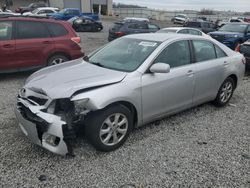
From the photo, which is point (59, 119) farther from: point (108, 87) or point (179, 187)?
point (179, 187)

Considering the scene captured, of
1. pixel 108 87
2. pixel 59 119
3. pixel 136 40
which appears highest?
pixel 136 40

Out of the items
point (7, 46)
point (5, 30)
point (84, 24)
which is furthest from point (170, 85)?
point (84, 24)

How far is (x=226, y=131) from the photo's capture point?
4.42m

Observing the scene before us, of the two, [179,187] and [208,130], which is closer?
[179,187]

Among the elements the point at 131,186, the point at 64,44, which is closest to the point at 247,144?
the point at 131,186

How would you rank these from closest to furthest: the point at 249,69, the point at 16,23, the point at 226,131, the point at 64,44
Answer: the point at 226,131 → the point at 16,23 → the point at 64,44 → the point at 249,69

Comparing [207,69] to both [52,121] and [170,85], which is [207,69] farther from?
[52,121]

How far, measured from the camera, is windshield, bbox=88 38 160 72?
157 inches

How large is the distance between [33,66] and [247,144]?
18.0 feet

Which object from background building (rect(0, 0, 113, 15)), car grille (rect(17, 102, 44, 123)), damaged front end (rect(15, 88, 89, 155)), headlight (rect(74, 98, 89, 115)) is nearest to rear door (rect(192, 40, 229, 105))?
headlight (rect(74, 98, 89, 115))

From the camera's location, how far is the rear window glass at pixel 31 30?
22.4 feet

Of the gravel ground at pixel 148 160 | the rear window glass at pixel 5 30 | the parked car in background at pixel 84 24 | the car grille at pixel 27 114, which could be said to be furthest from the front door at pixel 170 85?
the parked car in background at pixel 84 24

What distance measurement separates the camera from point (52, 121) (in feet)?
10.2

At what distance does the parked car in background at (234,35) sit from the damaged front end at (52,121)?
11.4 meters
